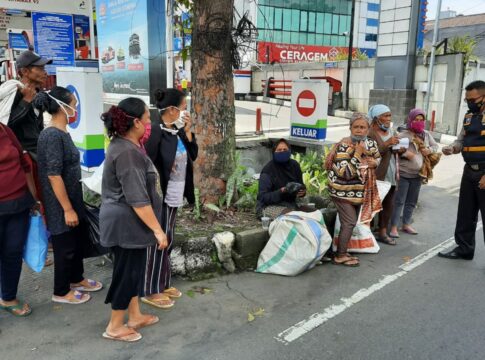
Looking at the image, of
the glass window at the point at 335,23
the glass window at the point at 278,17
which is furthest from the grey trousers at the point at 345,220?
the glass window at the point at 335,23

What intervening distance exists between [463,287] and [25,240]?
394 centimetres

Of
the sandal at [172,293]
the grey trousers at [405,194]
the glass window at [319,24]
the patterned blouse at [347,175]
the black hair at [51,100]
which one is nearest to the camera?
the black hair at [51,100]

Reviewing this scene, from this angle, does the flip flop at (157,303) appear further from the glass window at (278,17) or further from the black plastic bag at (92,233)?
the glass window at (278,17)

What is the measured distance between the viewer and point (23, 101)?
3908mm

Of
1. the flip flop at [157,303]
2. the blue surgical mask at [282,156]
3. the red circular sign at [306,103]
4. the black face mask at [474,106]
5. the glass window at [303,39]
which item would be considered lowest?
the flip flop at [157,303]

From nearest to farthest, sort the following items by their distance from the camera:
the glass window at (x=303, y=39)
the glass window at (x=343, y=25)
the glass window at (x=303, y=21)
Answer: the glass window at (x=303, y=21) → the glass window at (x=303, y=39) → the glass window at (x=343, y=25)

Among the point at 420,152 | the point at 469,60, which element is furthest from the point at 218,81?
the point at 469,60

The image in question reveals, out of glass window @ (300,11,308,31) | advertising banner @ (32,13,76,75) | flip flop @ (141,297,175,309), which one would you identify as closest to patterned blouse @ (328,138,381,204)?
flip flop @ (141,297,175,309)

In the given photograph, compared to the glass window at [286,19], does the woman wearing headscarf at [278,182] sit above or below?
below

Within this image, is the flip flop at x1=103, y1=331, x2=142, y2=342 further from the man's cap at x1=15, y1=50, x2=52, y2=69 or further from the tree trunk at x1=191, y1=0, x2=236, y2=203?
the man's cap at x1=15, y1=50, x2=52, y2=69

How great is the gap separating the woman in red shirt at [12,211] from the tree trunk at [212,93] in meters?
2.11

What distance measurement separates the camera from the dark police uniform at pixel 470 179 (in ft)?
14.9

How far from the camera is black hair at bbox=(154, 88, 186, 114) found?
3.51 m

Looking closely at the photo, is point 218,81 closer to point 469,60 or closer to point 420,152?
point 420,152
